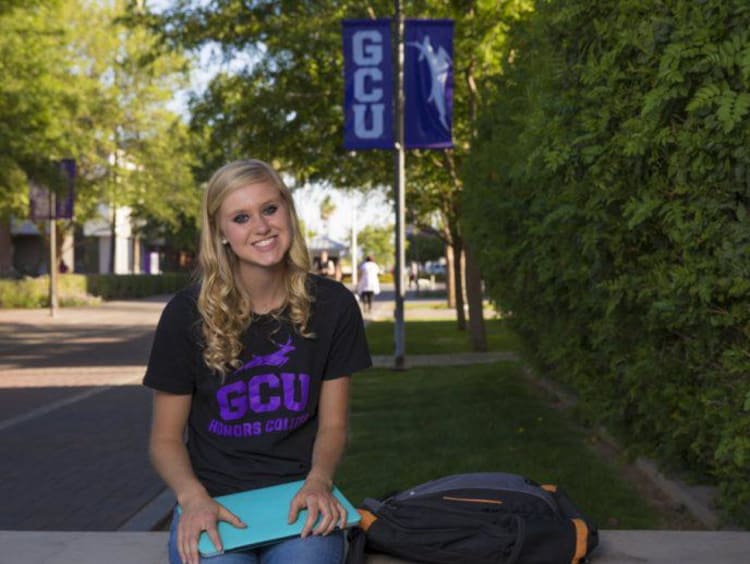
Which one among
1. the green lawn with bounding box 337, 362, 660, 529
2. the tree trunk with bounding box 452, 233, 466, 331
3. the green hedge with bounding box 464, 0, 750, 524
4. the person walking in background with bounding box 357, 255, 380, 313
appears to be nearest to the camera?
the green hedge with bounding box 464, 0, 750, 524

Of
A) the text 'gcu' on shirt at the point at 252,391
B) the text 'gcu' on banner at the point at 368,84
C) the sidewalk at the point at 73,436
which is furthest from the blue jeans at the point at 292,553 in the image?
the text 'gcu' on banner at the point at 368,84

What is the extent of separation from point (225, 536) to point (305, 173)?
20.4 meters

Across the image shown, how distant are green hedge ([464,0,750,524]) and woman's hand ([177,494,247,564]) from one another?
6.91 feet

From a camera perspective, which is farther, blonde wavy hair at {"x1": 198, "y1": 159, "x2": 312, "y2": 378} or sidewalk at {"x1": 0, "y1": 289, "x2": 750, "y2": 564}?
sidewalk at {"x1": 0, "y1": 289, "x2": 750, "y2": 564}

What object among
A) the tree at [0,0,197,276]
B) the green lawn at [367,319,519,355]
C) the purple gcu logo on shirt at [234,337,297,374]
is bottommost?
the green lawn at [367,319,519,355]

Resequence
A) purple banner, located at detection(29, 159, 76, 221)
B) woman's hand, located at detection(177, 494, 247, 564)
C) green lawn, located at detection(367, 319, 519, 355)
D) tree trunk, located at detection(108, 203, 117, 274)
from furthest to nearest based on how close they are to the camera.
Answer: tree trunk, located at detection(108, 203, 117, 274), purple banner, located at detection(29, 159, 76, 221), green lawn, located at detection(367, 319, 519, 355), woman's hand, located at detection(177, 494, 247, 564)

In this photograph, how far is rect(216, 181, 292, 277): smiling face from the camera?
3.58 m

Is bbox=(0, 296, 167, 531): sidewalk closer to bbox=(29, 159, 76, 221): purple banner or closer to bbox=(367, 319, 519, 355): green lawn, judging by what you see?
bbox=(367, 319, 519, 355): green lawn

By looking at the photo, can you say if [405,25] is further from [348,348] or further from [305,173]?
[348,348]

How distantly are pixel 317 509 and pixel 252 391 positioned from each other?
425 millimetres

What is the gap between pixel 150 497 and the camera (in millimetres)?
8016

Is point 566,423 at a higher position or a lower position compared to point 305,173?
lower

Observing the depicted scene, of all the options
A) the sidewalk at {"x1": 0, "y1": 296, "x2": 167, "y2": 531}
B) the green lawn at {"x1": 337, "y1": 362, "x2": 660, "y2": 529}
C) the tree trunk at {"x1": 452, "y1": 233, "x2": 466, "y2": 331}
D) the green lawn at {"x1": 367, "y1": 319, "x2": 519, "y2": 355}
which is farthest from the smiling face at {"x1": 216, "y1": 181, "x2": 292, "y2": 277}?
the tree trunk at {"x1": 452, "y1": 233, "x2": 466, "y2": 331}

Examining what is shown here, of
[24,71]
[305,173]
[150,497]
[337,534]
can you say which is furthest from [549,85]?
[24,71]
